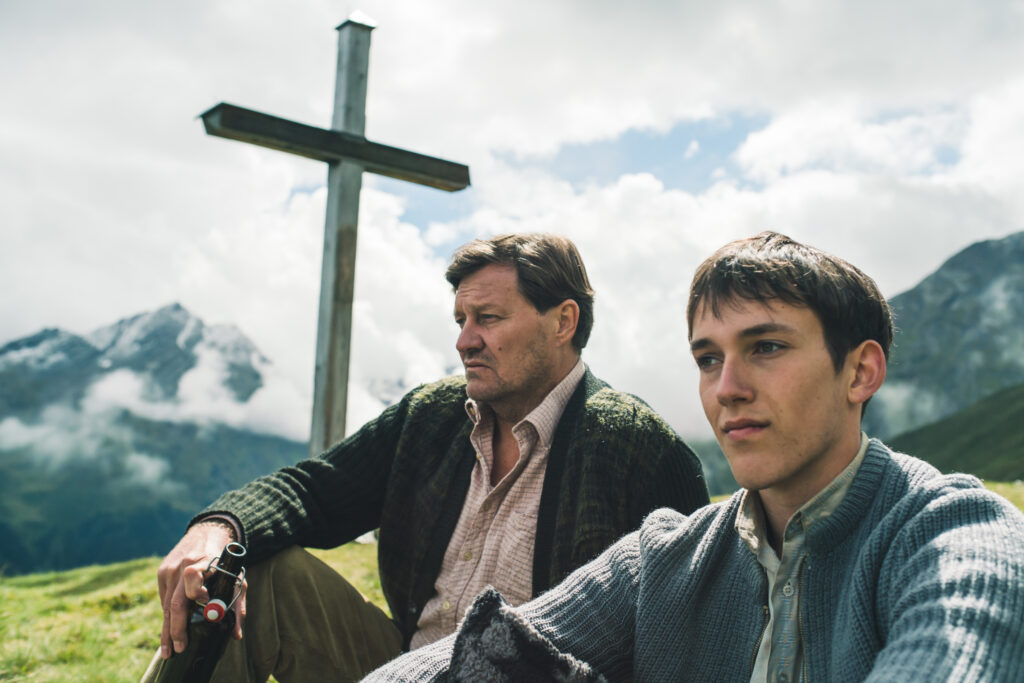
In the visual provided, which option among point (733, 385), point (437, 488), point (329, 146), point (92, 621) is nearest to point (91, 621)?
point (92, 621)

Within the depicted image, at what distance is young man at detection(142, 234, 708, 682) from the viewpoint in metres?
3.15

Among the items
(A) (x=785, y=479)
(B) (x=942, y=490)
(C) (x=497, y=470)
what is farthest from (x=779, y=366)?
(C) (x=497, y=470)

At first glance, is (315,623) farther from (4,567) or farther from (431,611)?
(4,567)

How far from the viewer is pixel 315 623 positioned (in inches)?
129

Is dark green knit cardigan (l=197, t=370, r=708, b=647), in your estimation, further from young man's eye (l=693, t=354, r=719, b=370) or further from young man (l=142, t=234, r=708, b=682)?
young man's eye (l=693, t=354, r=719, b=370)

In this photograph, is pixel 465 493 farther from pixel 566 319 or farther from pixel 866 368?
pixel 866 368

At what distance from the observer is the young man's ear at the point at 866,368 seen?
6.47 ft

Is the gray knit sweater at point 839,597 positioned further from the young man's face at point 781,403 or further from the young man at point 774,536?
the young man's face at point 781,403

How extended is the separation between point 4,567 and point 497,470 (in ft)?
18.7

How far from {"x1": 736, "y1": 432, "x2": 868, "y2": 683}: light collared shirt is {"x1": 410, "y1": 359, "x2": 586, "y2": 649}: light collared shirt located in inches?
52.9

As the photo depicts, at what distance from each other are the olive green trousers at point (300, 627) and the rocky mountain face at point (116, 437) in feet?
484

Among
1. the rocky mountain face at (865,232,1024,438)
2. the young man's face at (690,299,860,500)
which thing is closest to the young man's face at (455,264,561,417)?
the young man's face at (690,299,860,500)

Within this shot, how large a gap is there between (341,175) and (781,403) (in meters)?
5.11

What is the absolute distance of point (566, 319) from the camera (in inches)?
153
